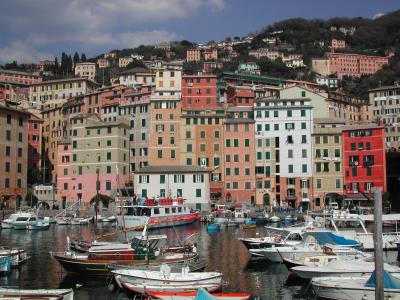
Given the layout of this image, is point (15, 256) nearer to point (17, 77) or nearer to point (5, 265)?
point (5, 265)

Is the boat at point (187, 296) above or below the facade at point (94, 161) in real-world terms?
below

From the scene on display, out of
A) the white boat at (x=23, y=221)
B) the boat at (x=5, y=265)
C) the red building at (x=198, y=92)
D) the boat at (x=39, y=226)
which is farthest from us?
the red building at (x=198, y=92)

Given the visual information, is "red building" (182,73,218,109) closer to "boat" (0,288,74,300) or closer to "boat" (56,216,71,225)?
"boat" (56,216,71,225)

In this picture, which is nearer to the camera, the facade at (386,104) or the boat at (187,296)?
the boat at (187,296)

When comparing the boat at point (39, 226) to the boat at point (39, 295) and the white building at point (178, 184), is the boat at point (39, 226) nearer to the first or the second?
the white building at point (178, 184)

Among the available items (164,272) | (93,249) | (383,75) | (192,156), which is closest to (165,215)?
(192,156)

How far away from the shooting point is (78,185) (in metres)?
91.0

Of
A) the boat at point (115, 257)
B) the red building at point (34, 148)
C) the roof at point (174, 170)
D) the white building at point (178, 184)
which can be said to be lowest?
the boat at point (115, 257)

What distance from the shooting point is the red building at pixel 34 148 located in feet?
337

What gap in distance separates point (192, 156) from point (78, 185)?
20163 mm

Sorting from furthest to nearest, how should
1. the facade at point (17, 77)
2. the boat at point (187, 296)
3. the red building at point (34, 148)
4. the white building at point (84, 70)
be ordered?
1. the white building at point (84, 70)
2. the facade at point (17, 77)
3. the red building at point (34, 148)
4. the boat at point (187, 296)

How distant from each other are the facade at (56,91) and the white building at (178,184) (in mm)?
49327

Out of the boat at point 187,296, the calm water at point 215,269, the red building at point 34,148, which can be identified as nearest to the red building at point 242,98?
the red building at point 34,148

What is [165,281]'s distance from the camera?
25062 millimetres
